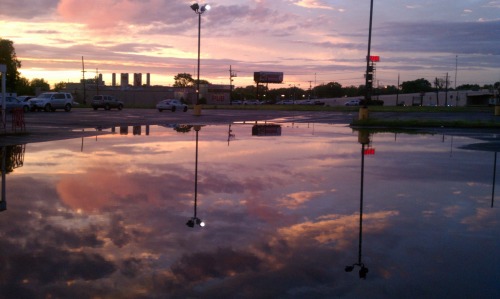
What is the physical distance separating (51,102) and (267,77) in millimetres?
Result: 88736

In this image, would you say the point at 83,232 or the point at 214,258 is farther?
the point at 83,232

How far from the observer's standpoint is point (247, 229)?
8.02 metres

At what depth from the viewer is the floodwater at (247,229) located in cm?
577

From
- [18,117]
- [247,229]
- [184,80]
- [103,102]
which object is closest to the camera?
[247,229]

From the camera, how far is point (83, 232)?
25.2 feet

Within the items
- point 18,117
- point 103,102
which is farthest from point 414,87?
point 18,117

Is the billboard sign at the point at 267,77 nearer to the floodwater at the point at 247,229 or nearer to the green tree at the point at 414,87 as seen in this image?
the green tree at the point at 414,87

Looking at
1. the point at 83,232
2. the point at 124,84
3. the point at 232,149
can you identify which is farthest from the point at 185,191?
the point at 124,84

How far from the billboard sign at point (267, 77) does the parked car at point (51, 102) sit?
83522 millimetres

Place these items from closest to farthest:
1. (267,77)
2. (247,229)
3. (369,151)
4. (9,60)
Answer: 1. (247,229)
2. (369,151)
3. (9,60)
4. (267,77)

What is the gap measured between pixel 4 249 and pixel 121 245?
4.77 feet

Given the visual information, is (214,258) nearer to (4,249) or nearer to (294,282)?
(294,282)

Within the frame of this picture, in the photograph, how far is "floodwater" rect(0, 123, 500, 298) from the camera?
18.9 feet

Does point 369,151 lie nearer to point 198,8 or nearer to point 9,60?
point 198,8
